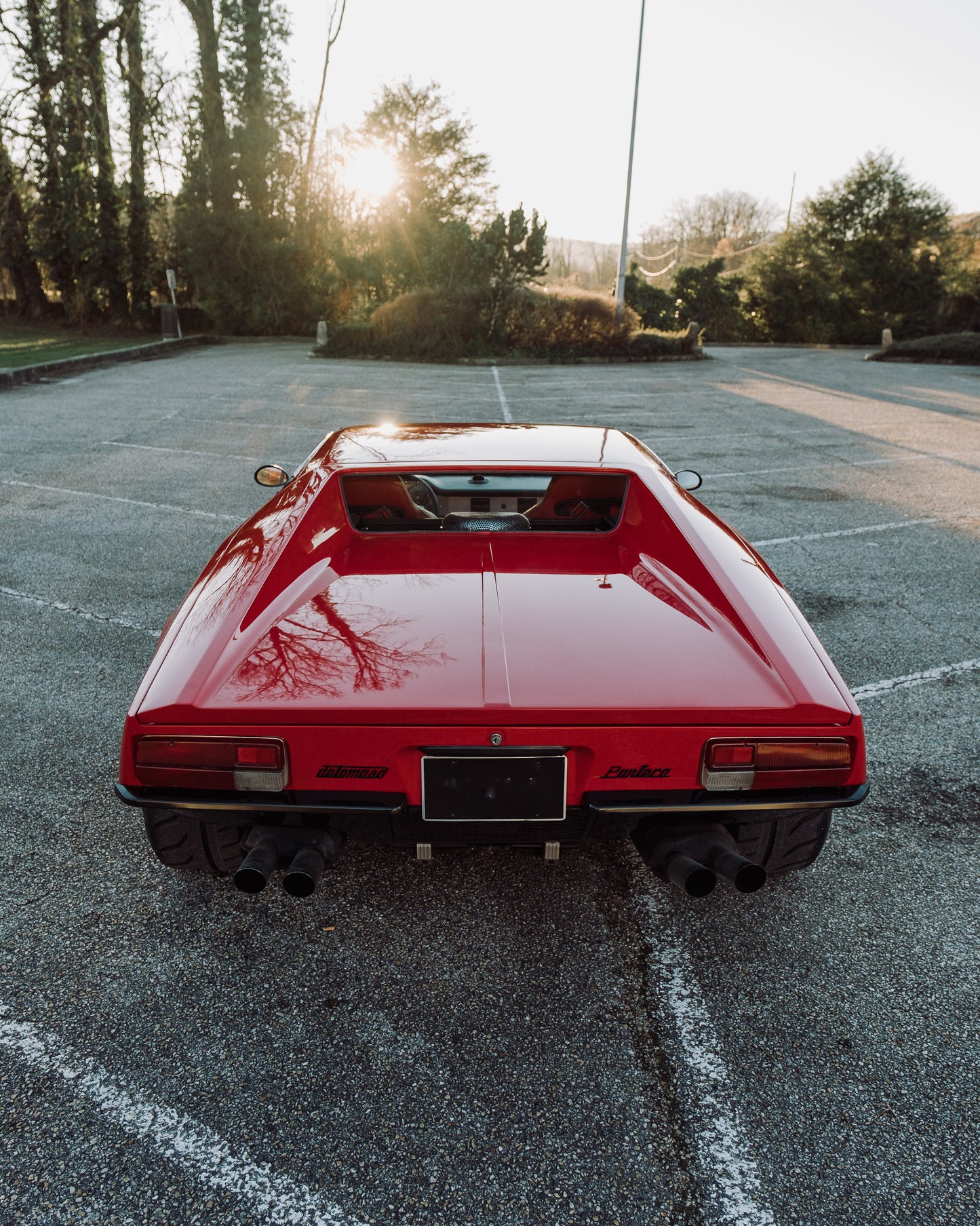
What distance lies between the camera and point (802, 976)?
7.29 feet

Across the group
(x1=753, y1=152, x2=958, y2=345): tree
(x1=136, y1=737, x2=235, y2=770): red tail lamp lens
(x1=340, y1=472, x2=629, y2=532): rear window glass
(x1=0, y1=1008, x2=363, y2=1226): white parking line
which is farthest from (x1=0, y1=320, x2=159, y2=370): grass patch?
(x1=753, y1=152, x2=958, y2=345): tree

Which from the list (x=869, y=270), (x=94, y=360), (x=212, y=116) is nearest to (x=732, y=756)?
(x=94, y=360)

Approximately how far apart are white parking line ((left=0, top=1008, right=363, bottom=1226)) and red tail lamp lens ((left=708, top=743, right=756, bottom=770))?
1168 millimetres

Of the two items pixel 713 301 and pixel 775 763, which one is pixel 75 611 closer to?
pixel 775 763

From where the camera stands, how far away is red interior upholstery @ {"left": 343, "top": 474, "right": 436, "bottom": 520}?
120 inches

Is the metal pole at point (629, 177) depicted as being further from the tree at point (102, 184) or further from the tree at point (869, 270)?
the tree at point (102, 184)

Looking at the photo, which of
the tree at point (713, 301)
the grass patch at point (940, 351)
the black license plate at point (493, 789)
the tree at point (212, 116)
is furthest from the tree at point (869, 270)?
the black license plate at point (493, 789)

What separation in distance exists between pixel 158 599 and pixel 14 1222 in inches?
147

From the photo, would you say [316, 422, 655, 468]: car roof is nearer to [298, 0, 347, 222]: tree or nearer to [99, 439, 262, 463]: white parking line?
[99, 439, 262, 463]: white parking line

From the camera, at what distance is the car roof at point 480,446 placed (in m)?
3.02

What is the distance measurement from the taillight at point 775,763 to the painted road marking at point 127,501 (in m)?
5.43

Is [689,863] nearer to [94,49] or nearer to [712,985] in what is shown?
[712,985]

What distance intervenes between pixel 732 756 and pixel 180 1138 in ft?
4.68

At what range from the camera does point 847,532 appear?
21.9 feet
